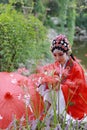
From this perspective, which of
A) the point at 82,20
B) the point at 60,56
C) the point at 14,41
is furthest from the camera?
the point at 82,20

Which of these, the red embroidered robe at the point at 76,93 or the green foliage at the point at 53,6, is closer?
the red embroidered robe at the point at 76,93

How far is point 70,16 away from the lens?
10883 mm

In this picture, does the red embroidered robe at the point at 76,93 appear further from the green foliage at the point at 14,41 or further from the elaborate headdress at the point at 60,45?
the green foliage at the point at 14,41

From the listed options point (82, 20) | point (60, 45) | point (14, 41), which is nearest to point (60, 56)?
point (60, 45)

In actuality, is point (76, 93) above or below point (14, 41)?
above

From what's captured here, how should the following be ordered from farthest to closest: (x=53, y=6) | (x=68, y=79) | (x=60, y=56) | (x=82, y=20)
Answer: (x=82, y=20), (x=53, y=6), (x=60, y=56), (x=68, y=79)

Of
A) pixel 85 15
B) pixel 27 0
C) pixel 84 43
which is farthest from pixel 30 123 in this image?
pixel 85 15

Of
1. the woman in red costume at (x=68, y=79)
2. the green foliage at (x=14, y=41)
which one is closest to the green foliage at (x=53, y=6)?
the green foliage at (x=14, y=41)

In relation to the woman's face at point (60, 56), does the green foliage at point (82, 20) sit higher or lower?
lower

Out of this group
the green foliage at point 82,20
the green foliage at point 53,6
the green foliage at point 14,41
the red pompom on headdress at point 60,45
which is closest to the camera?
the red pompom on headdress at point 60,45

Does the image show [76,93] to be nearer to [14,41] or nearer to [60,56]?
[60,56]

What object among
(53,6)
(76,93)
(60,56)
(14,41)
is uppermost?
(60,56)

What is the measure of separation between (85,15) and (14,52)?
14.0 metres

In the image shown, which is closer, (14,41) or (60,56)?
(60,56)
